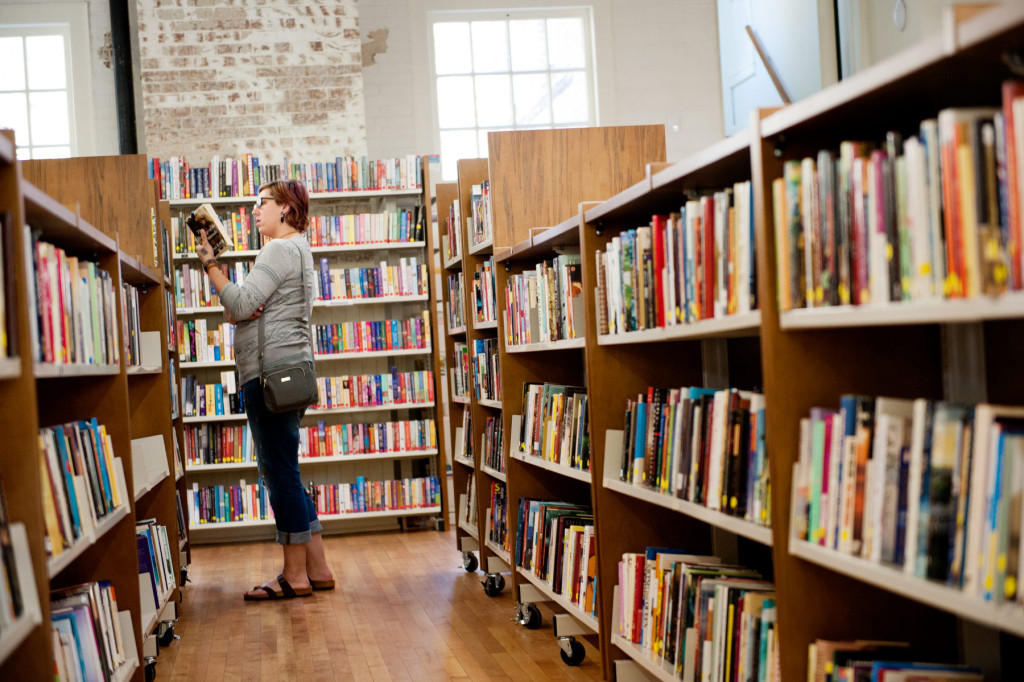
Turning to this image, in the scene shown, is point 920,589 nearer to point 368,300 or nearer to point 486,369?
point 486,369

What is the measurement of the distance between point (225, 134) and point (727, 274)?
5.30 m

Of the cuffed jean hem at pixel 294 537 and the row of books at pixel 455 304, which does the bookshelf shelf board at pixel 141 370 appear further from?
the row of books at pixel 455 304

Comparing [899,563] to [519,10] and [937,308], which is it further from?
[519,10]

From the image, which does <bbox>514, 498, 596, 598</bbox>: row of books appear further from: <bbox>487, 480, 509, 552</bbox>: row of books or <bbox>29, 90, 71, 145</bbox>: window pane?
<bbox>29, 90, 71, 145</bbox>: window pane

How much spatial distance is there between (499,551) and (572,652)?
1103 millimetres

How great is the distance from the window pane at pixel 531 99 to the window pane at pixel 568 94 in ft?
0.21

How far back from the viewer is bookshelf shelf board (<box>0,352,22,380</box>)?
1.52 metres

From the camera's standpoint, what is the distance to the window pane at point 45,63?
7.06m

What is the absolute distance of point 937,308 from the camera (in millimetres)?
1273

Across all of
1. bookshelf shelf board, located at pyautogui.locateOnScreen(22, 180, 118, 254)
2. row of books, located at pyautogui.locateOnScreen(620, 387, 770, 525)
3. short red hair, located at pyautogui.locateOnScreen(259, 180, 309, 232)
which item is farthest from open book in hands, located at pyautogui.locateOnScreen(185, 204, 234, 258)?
row of books, located at pyautogui.locateOnScreen(620, 387, 770, 525)

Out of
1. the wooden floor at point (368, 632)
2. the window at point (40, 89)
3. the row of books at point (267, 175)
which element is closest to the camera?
the wooden floor at point (368, 632)

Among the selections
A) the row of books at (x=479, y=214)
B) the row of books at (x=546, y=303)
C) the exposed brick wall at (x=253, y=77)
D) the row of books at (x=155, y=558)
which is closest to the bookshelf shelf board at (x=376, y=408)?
the exposed brick wall at (x=253, y=77)

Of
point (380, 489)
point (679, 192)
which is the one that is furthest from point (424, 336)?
point (679, 192)

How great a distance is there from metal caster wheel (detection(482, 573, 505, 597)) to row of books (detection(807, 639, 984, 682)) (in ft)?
8.44
